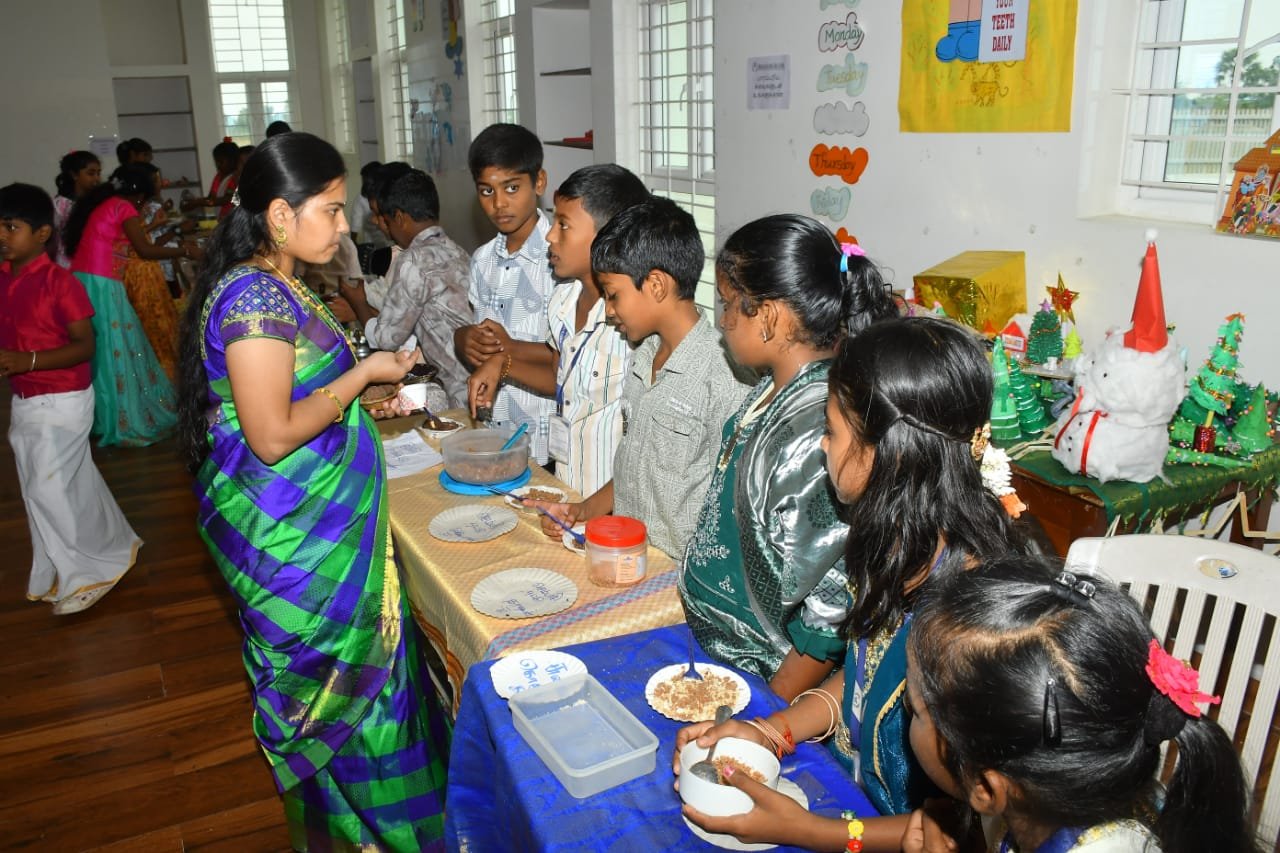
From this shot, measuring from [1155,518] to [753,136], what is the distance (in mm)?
2218

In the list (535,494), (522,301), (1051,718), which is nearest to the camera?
(1051,718)

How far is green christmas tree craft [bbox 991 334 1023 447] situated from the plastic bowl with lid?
1.19m

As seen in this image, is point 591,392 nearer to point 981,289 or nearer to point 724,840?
point 981,289

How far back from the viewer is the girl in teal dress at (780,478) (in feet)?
4.66

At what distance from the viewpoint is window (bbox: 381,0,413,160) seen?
8.49 metres

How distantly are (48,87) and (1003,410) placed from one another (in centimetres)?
1024

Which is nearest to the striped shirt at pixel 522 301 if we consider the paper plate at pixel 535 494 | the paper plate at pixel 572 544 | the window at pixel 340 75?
the paper plate at pixel 535 494

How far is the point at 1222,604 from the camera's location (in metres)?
1.50

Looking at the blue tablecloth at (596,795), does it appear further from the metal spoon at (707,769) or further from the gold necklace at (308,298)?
the gold necklace at (308,298)

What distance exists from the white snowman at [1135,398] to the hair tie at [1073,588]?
4.01ft

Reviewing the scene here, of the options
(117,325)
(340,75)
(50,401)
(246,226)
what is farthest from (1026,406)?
(340,75)

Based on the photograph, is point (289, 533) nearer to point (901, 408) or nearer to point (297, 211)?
point (297, 211)

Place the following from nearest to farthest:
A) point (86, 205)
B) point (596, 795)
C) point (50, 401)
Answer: point (596, 795), point (50, 401), point (86, 205)

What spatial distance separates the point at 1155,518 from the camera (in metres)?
2.16
